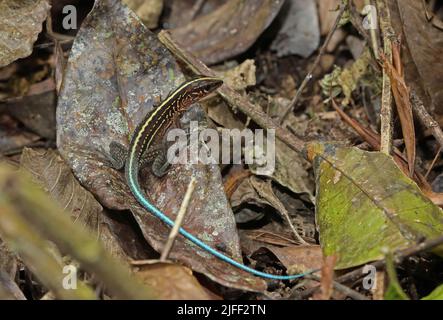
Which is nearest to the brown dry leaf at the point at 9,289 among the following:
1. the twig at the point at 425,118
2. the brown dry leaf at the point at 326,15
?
the twig at the point at 425,118

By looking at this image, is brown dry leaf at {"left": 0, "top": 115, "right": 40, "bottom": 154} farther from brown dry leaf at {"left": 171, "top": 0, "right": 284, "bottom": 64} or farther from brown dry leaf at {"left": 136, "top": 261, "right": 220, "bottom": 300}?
brown dry leaf at {"left": 136, "top": 261, "right": 220, "bottom": 300}

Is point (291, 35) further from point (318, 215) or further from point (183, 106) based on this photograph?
point (318, 215)

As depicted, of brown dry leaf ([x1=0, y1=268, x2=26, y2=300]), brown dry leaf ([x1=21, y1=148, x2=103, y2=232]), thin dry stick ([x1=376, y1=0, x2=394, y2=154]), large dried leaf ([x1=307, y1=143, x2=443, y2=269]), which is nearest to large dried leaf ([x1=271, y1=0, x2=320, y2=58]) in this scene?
thin dry stick ([x1=376, y1=0, x2=394, y2=154])

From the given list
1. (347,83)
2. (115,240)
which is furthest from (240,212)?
(347,83)

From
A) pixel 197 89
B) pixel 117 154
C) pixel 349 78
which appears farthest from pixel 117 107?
pixel 349 78

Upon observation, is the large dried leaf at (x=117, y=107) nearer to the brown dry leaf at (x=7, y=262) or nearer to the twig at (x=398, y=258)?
the brown dry leaf at (x=7, y=262)

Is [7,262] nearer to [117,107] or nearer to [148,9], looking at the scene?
[117,107]
